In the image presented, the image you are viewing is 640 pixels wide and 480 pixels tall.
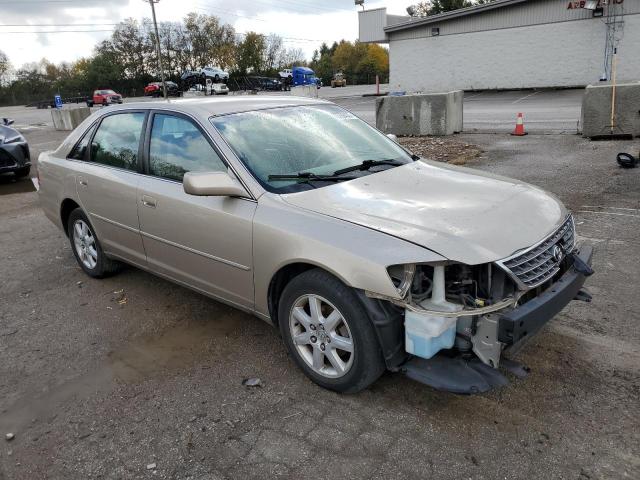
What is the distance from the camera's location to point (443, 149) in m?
10.7

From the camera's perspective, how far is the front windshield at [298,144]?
345 centimetres

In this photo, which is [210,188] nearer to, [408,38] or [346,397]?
[346,397]

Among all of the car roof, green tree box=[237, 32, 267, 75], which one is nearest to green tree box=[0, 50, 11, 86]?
green tree box=[237, 32, 267, 75]

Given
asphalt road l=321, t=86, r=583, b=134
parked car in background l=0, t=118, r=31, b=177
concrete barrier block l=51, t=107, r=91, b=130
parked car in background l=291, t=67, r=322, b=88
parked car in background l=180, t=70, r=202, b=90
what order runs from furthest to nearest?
parked car in background l=180, t=70, r=202, b=90 → parked car in background l=291, t=67, r=322, b=88 → concrete barrier block l=51, t=107, r=91, b=130 → asphalt road l=321, t=86, r=583, b=134 → parked car in background l=0, t=118, r=31, b=177

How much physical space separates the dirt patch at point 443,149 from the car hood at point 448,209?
5.90 metres

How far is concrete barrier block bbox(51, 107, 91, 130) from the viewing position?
20766 mm

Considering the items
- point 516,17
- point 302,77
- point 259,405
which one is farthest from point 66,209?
point 302,77

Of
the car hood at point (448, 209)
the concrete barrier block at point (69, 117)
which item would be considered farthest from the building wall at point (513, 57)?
the car hood at point (448, 209)

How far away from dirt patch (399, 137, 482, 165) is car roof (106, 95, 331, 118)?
18.0 ft

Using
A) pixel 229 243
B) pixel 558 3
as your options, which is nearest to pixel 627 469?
pixel 229 243

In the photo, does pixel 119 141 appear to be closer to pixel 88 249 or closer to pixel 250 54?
pixel 88 249

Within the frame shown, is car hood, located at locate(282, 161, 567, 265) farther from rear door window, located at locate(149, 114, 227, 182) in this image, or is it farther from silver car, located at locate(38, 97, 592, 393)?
rear door window, located at locate(149, 114, 227, 182)

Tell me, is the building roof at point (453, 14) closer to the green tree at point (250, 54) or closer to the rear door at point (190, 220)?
the rear door at point (190, 220)

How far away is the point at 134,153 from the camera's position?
168 inches
